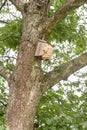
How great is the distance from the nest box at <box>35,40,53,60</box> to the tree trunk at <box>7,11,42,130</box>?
9cm

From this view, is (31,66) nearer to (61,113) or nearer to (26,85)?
(26,85)

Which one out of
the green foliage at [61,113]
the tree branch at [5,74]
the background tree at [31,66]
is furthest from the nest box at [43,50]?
the green foliage at [61,113]

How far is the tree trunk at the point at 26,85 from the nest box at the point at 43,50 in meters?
0.09

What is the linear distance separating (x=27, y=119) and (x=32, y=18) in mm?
1416

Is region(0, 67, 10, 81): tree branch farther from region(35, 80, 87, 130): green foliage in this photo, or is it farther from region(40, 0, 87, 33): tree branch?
region(40, 0, 87, 33): tree branch

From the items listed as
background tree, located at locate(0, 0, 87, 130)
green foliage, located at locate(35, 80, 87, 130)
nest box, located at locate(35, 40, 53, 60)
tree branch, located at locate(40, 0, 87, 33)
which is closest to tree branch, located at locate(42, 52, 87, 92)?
background tree, located at locate(0, 0, 87, 130)

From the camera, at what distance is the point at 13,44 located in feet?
14.9

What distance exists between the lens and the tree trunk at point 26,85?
3572mm

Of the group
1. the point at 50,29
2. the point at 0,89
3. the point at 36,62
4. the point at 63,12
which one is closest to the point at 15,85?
the point at 36,62

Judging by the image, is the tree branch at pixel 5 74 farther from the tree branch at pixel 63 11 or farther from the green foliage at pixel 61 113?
the tree branch at pixel 63 11

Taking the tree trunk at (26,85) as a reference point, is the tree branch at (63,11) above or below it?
above

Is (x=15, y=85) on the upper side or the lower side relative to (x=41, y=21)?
lower

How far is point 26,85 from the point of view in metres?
3.72

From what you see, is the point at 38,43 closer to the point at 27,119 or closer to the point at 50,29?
the point at 50,29
